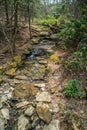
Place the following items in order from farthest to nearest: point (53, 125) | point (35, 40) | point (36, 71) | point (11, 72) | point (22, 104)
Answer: point (35, 40)
point (36, 71)
point (11, 72)
point (22, 104)
point (53, 125)

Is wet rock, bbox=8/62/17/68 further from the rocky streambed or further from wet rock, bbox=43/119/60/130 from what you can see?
wet rock, bbox=43/119/60/130

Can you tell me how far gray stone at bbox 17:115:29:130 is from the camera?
6.01m

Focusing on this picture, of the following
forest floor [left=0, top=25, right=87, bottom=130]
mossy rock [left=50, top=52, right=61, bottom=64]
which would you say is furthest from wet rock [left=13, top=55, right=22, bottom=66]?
mossy rock [left=50, top=52, right=61, bottom=64]

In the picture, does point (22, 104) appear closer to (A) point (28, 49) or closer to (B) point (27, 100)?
(B) point (27, 100)

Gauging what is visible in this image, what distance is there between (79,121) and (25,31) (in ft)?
30.0

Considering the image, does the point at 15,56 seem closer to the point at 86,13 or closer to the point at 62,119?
the point at 86,13

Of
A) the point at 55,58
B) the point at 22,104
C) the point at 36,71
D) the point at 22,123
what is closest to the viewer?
the point at 22,123

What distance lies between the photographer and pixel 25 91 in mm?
7496

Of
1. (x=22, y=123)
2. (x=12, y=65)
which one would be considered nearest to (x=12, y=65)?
(x=12, y=65)

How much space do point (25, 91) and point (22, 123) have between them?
1.56 m

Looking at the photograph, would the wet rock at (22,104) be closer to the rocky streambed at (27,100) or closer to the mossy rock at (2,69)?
the rocky streambed at (27,100)

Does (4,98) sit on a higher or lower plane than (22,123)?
higher

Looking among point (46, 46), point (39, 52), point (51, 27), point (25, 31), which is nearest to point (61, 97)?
point (39, 52)

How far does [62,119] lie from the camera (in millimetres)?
6172
